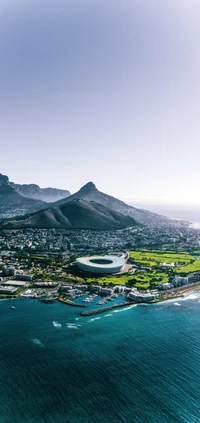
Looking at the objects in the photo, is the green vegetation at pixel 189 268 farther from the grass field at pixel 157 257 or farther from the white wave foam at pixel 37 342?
the white wave foam at pixel 37 342

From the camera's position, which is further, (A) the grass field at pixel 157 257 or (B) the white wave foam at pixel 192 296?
(A) the grass field at pixel 157 257

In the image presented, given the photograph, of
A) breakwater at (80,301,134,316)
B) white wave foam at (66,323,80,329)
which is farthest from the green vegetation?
white wave foam at (66,323,80,329)

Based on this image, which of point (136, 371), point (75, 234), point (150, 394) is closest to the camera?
point (150, 394)

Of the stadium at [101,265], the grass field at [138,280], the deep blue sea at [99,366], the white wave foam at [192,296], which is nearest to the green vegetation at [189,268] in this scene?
the grass field at [138,280]

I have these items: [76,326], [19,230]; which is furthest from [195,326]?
[19,230]

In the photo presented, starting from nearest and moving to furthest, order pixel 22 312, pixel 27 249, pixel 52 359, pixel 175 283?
pixel 52 359 < pixel 22 312 < pixel 175 283 < pixel 27 249

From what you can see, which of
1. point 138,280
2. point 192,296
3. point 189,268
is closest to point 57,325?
point 138,280

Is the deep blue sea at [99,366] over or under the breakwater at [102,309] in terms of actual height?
under

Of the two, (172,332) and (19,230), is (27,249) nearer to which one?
(19,230)
